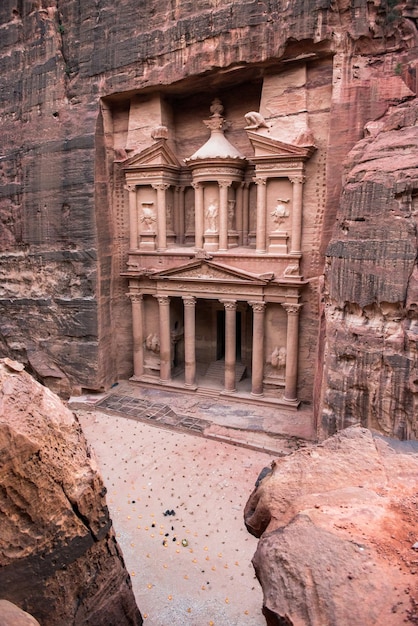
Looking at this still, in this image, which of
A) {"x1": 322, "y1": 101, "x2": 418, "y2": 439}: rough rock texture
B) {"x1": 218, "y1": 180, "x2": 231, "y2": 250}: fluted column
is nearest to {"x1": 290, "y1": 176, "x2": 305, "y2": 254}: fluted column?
{"x1": 218, "y1": 180, "x2": 231, "y2": 250}: fluted column

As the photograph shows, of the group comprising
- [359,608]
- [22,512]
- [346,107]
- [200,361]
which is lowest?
[200,361]

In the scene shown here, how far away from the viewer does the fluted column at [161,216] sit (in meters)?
15.6

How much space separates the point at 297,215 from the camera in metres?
13.7

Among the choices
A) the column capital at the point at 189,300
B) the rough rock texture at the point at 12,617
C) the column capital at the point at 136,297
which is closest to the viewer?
the rough rock texture at the point at 12,617

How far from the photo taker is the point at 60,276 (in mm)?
16031

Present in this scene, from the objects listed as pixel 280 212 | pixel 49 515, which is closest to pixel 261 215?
pixel 280 212

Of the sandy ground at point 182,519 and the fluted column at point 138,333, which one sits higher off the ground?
the fluted column at point 138,333

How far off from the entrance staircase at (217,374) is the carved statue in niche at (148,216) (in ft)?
18.5

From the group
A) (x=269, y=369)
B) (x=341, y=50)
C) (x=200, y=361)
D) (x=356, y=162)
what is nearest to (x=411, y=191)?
(x=356, y=162)

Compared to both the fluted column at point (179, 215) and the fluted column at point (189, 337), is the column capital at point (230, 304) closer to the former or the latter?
the fluted column at point (189, 337)

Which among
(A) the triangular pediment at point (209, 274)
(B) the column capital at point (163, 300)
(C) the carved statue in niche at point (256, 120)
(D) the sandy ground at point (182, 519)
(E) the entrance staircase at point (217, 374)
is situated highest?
(C) the carved statue in niche at point (256, 120)

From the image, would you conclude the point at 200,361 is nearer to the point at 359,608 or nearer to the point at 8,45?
the point at 8,45

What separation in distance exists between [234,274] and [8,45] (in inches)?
457

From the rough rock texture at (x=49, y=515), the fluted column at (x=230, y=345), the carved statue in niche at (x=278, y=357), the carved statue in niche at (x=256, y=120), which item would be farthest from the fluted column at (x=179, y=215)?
the rough rock texture at (x=49, y=515)
